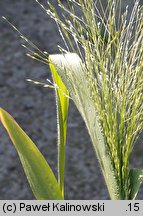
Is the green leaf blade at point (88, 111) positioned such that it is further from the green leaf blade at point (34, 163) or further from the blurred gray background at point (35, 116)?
the blurred gray background at point (35, 116)

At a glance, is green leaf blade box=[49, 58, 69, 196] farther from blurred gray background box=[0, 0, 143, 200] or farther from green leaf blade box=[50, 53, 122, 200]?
blurred gray background box=[0, 0, 143, 200]

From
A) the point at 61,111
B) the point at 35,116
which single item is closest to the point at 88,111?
the point at 61,111

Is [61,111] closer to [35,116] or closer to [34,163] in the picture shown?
[34,163]

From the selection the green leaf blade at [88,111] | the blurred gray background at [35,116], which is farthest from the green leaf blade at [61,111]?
the blurred gray background at [35,116]

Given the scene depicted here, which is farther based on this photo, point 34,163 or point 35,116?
point 35,116

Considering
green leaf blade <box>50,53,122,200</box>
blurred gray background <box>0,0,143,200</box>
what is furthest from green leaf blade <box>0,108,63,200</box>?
blurred gray background <box>0,0,143,200</box>

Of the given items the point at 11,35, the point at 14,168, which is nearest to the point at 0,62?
the point at 11,35
